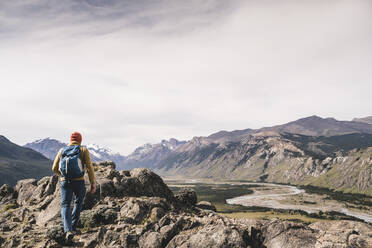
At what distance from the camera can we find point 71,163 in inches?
A: 560

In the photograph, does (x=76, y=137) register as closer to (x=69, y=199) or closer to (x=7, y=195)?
(x=69, y=199)

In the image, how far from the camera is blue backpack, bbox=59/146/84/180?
14.2m

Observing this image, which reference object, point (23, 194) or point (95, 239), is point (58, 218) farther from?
point (23, 194)

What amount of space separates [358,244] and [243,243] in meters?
7.06

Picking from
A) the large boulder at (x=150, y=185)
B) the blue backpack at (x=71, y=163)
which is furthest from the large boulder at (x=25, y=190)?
the blue backpack at (x=71, y=163)

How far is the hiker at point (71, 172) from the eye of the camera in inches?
565

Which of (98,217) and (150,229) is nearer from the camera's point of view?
(150,229)

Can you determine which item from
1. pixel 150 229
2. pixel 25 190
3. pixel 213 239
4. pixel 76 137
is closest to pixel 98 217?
pixel 150 229

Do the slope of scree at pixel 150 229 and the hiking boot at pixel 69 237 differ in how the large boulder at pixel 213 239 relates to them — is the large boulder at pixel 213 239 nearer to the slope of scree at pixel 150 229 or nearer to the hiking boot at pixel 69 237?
the slope of scree at pixel 150 229

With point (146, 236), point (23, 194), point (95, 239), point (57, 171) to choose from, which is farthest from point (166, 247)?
point (23, 194)

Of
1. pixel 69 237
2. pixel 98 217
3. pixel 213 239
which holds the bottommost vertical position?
pixel 213 239

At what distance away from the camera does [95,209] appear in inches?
720

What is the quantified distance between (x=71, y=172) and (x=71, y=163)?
0.58 meters

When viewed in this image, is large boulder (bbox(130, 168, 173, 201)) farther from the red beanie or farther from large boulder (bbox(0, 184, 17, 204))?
large boulder (bbox(0, 184, 17, 204))
